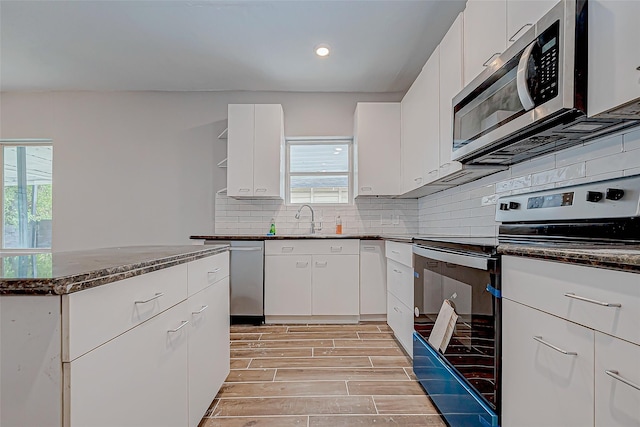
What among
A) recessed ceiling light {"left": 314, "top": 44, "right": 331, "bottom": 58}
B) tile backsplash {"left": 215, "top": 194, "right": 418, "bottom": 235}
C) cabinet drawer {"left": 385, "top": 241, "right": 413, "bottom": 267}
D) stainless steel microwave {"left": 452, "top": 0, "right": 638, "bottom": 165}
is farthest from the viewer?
tile backsplash {"left": 215, "top": 194, "right": 418, "bottom": 235}

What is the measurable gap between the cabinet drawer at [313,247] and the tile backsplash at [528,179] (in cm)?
85

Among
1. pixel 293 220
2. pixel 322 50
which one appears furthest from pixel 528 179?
pixel 293 220

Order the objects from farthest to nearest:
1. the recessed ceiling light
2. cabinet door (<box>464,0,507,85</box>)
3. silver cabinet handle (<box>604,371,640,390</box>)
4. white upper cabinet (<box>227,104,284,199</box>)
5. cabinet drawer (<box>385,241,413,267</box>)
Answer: white upper cabinet (<box>227,104,284,199</box>) < the recessed ceiling light < cabinet drawer (<box>385,241,413,267</box>) < cabinet door (<box>464,0,507,85</box>) < silver cabinet handle (<box>604,371,640,390</box>)

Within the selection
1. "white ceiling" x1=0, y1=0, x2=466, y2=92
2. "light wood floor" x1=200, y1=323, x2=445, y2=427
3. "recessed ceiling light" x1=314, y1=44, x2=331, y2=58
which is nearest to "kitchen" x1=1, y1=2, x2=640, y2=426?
"white ceiling" x1=0, y1=0, x2=466, y2=92

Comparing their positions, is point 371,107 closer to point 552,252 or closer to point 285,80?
point 285,80

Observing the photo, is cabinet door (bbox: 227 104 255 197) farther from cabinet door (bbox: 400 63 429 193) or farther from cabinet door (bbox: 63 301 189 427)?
cabinet door (bbox: 63 301 189 427)

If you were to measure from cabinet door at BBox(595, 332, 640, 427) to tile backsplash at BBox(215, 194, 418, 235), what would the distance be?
3.11 m

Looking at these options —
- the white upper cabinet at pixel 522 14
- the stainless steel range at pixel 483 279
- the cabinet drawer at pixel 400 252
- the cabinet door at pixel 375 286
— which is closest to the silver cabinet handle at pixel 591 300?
the stainless steel range at pixel 483 279

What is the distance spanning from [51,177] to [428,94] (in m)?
4.33

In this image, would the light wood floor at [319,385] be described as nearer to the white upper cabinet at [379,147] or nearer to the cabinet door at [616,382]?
the cabinet door at [616,382]

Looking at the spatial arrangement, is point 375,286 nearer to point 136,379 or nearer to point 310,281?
point 310,281

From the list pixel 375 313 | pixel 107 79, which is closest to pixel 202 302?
pixel 375 313

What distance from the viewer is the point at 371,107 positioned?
11.6ft

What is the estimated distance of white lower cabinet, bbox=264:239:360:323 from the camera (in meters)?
3.33
